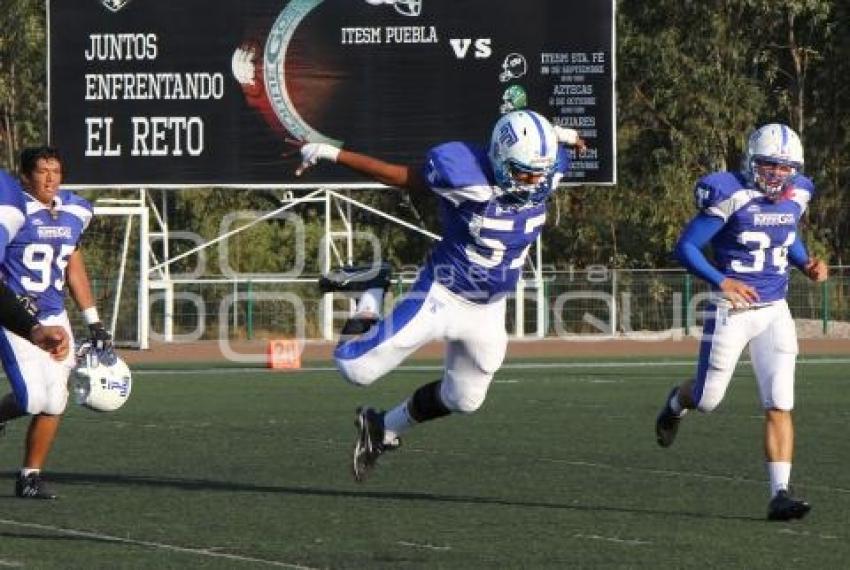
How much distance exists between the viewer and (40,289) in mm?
10211

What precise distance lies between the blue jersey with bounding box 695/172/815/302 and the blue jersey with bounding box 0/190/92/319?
3201mm

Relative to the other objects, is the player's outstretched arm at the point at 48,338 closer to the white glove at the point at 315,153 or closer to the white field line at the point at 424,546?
the white field line at the point at 424,546

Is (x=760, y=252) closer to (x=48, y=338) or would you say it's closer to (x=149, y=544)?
(x=149, y=544)

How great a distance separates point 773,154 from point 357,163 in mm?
1990

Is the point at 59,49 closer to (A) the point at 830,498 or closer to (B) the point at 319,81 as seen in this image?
(B) the point at 319,81

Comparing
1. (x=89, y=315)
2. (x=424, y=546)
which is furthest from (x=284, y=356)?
(x=424, y=546)

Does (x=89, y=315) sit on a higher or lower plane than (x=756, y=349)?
higher

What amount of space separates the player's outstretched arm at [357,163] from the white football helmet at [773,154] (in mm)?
1631

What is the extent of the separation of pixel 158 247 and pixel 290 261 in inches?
112

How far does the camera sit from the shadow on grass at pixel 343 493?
960 centimetres

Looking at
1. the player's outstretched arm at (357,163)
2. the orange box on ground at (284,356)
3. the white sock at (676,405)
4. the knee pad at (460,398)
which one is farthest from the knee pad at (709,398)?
the orange box on ground at (284,356)

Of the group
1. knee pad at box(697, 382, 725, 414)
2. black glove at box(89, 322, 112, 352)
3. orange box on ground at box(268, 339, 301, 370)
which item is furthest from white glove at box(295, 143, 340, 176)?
orange box on ground at box(268, 339, 301, 370)

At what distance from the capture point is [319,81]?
26594mm

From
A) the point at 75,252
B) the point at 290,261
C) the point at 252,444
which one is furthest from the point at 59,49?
the point at 75,252
